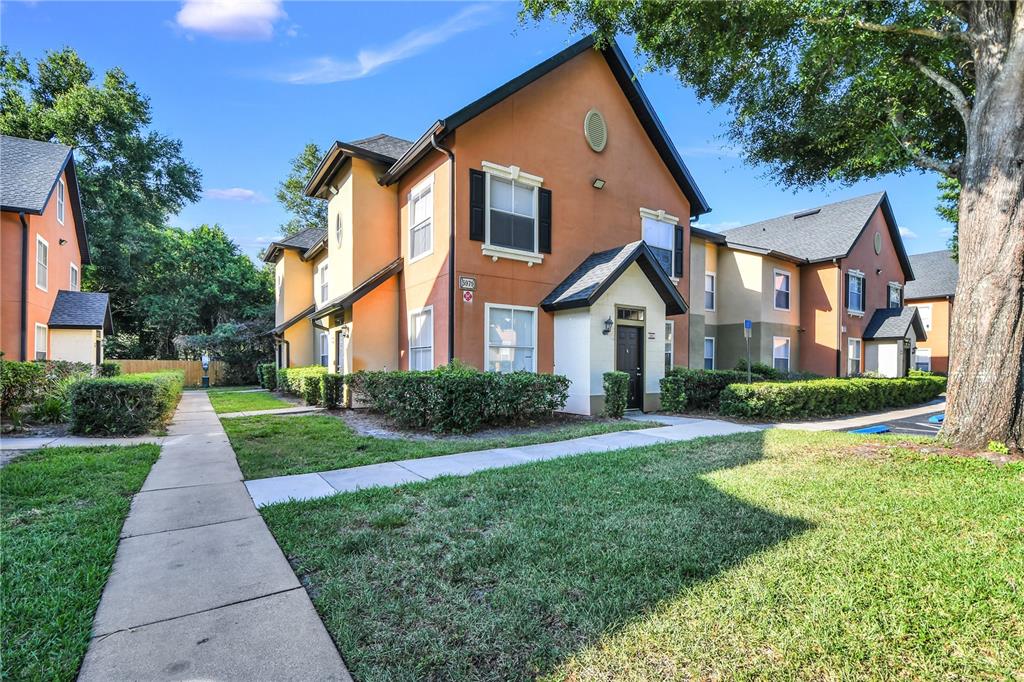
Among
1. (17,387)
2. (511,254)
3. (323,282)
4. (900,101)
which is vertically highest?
(900,101)

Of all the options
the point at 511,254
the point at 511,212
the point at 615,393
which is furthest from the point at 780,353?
the point at 511,212

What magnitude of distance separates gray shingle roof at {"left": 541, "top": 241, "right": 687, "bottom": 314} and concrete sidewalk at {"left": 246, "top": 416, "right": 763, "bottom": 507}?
3535 millimetres

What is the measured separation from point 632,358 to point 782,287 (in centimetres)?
1277

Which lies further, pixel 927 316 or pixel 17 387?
pixel 927 316

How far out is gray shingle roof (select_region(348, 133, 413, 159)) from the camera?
45.5ft

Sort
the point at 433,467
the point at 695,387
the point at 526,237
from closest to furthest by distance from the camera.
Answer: the point at 433,467, the point at 526,237, the point at 695,387

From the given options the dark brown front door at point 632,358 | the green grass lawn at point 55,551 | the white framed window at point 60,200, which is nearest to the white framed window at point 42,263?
the white framed window at point 60,200

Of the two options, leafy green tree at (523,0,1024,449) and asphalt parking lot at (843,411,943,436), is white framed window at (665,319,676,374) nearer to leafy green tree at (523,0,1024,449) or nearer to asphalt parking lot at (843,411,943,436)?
leafy green tree at (523,0,1024,449)

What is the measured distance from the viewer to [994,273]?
21.6ft

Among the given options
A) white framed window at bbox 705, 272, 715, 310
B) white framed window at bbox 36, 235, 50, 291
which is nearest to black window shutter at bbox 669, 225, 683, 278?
white framed window at bbox 705, 272, 715, 310

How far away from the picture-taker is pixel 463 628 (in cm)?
259

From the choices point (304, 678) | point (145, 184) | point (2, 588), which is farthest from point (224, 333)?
point (304, 678)

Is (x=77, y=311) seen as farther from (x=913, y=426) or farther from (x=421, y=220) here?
(x=913, y=426)

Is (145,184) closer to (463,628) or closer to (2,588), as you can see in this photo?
(2,588)
